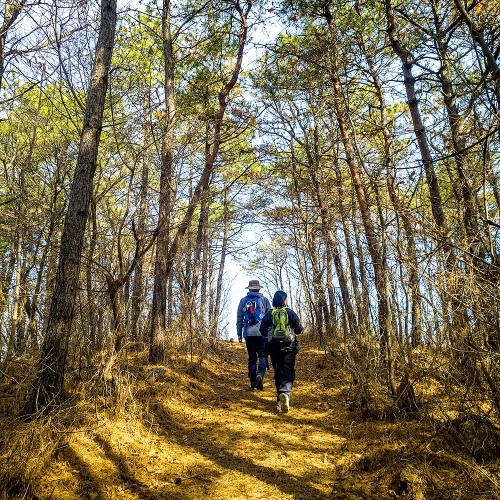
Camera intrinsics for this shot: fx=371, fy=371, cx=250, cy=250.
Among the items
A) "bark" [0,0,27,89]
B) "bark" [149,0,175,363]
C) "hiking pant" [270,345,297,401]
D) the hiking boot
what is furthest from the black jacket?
"bark" [0,0,27,89]

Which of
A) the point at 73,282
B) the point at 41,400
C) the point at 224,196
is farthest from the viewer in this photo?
the point at 224,196

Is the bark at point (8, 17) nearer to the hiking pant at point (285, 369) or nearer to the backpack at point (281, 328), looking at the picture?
the backpack at point (281, 328)

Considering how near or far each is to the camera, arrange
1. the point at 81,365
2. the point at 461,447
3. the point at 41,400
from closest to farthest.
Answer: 1. the point at 461,447
2. the point at 41,400
3. the point at 81,365

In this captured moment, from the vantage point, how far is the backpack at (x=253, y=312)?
6957 millimetres

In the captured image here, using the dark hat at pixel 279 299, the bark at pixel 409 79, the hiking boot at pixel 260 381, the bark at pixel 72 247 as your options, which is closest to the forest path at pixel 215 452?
the hiking boot at pixel 260 381

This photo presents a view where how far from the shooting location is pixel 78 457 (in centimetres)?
339

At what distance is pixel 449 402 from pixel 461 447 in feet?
3.15

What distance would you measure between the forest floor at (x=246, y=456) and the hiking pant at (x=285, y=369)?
13.8 inches

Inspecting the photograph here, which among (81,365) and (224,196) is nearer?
(81,365)

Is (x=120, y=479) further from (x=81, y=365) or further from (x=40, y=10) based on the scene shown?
(x=40, y=10)

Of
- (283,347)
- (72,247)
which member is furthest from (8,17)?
(283,347)

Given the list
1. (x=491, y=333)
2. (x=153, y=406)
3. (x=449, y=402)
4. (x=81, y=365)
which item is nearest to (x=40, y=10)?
(x=81, y=365)

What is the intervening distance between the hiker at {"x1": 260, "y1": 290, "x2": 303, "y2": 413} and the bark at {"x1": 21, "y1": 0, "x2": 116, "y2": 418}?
2.93 meters

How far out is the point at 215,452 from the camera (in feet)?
13.5
